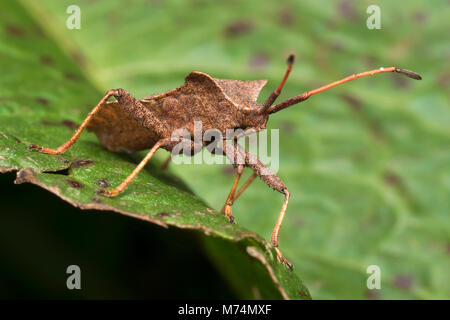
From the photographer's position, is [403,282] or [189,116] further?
[403,282]

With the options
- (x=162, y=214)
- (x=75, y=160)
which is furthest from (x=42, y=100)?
(x=162, y=214)

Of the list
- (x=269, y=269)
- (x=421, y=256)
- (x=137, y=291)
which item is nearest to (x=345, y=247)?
(x=421, y=256)

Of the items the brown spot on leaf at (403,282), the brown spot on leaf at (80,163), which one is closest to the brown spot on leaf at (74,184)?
the brown spot on leaf at (80,163)

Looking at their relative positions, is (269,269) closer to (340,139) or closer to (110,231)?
(110,231)

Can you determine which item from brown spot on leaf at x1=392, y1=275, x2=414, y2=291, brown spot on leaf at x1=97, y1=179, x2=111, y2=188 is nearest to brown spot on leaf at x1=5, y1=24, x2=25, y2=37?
brown spot on leaf at x1=97, y1=179, x2=111, y2=188

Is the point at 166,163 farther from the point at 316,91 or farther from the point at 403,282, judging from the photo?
the point at 403,282

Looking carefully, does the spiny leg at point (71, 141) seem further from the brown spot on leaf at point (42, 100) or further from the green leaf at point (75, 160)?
the brown spot on leaf at point (42, 100)
